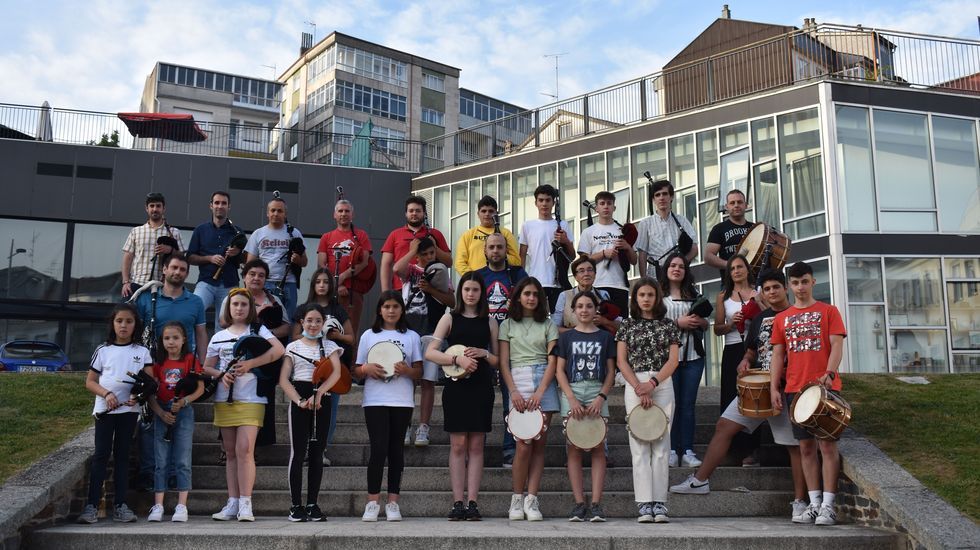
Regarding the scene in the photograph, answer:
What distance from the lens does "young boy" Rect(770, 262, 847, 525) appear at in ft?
20.3

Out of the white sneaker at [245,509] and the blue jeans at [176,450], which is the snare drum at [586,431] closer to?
the white sneaker at [245,509]

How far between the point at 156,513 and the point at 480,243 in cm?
368

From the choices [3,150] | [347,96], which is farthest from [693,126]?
[347,96]

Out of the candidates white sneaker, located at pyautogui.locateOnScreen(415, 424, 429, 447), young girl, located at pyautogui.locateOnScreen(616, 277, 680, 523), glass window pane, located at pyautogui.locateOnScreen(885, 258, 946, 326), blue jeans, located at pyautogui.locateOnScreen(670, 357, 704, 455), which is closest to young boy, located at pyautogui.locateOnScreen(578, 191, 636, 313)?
blue jeans, located at pyautogui.locateOnScreen(670, 357, 704, 455)

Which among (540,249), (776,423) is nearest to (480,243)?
(540,249)

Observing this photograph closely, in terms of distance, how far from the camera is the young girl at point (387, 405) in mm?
6223

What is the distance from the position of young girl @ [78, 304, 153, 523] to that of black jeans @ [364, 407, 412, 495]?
5.74 ft

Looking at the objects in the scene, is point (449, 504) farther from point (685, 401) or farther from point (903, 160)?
point (903, 160)

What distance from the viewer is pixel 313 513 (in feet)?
20.2

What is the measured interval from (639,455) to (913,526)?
1.81 meters

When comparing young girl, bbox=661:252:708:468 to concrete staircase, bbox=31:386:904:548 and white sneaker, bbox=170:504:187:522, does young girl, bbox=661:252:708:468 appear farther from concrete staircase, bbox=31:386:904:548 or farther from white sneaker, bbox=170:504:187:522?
white sneaker, bbox=170:504:187:522

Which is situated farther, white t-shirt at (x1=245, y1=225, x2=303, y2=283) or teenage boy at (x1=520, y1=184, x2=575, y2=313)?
white t-shirt at (x1=245, y1=225, x2=303, y2=283)

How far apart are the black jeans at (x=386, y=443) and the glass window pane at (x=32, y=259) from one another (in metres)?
24.0

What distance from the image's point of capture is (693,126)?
2019cm
